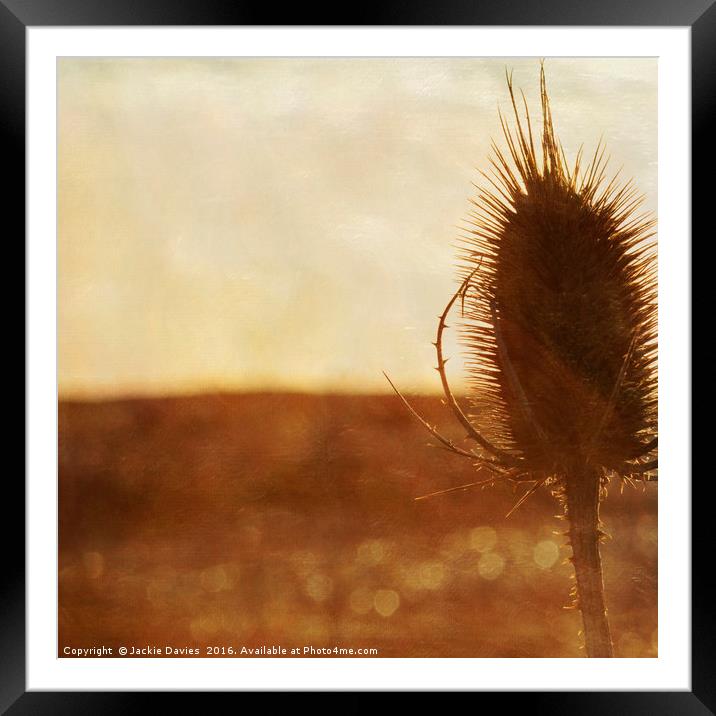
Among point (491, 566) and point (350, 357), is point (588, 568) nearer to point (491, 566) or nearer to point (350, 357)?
point (491, 566)

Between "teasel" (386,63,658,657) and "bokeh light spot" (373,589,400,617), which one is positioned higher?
"teasel" (386,63,658,657)

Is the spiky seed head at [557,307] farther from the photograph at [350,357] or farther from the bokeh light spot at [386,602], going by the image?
the bokeh light spot at [386,602]

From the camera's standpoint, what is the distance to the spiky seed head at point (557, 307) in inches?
57.8

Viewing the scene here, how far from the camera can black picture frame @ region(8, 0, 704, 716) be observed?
1.44 metres

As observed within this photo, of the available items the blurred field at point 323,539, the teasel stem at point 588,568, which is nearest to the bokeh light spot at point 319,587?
the blurred field at point 323,539

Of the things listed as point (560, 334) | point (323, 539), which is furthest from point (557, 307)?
point (323, 539)

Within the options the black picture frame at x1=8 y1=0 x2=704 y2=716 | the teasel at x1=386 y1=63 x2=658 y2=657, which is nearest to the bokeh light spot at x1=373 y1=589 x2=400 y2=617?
the black picture frame at x1=8 y1=0 x2=704 y2=716

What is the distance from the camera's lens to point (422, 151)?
1492mm

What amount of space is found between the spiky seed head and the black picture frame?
19 centimetres

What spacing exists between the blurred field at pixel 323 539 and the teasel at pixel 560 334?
6 centimetres

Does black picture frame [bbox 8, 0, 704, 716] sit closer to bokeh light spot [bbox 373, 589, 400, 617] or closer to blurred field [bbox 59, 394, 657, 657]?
blurred field [bbox 59, 394, 657, 657]

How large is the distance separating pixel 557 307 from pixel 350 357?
0.54m

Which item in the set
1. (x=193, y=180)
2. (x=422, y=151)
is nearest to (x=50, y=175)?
(x=193, y=180)

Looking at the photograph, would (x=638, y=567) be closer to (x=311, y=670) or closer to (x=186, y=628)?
(x=311, y=670)
